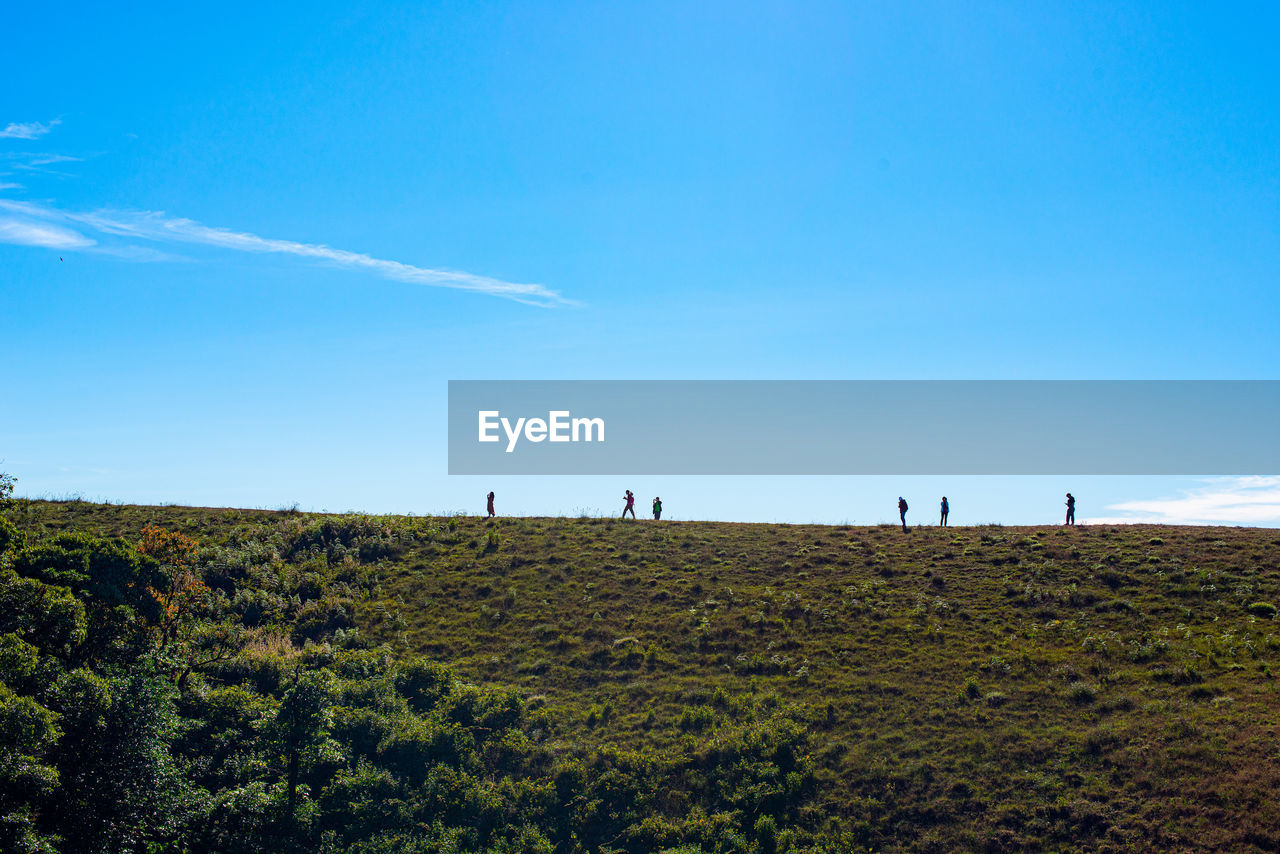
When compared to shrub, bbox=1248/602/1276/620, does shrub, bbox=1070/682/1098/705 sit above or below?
below

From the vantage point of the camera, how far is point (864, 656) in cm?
3225

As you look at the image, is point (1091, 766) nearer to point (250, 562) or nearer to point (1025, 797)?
point (1025, 797)

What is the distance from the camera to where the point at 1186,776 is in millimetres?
22859

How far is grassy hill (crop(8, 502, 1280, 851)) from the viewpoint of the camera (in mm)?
23281

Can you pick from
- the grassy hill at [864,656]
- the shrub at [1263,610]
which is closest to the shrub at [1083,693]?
the grassy hill at [864,656]

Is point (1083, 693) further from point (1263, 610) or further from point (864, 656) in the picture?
point (1263, 610)

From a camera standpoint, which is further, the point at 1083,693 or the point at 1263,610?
the point at 1263,610

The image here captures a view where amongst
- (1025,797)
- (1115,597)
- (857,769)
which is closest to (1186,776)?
(1025,797)

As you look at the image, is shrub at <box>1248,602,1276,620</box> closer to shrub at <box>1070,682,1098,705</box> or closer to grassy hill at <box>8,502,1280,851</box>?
grassy hill at <box>8,502,1280,851</box>

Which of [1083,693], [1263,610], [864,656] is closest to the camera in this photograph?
[1083,693]

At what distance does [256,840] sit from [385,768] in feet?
14.8

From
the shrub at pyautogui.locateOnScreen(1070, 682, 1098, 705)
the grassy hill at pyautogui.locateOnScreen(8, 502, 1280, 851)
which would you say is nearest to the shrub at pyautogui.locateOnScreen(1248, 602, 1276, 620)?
the grassy hill at pyautogui.locateOnScreen(8, 502, 1280, 851)

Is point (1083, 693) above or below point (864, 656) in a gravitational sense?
below

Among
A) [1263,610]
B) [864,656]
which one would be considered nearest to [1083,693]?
[864,656]
